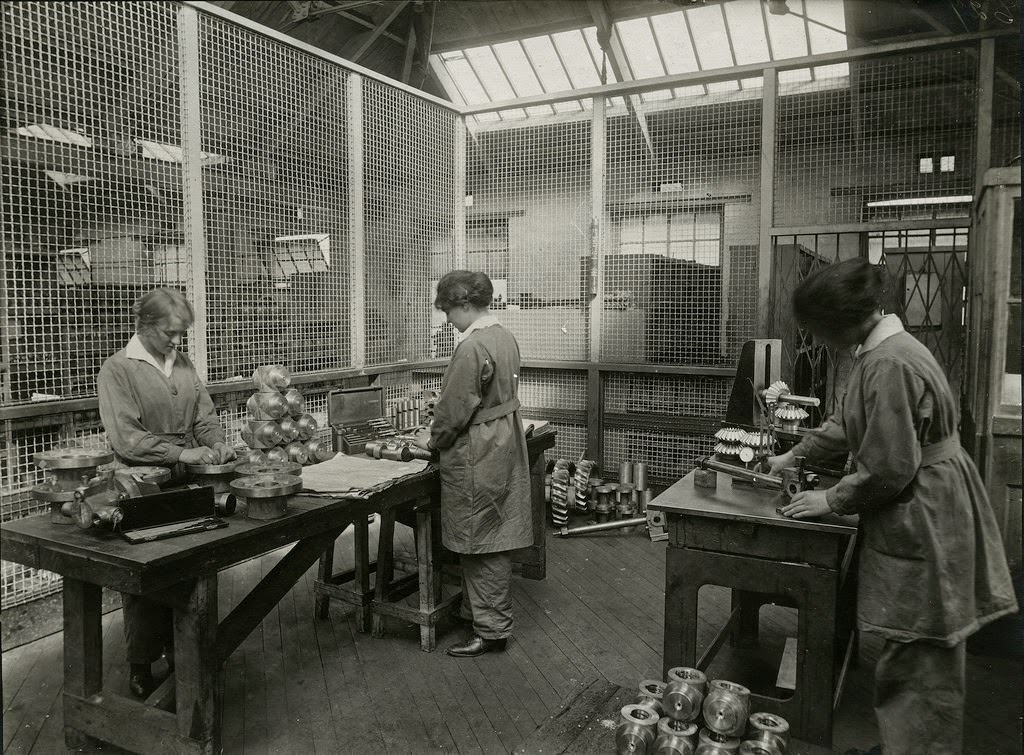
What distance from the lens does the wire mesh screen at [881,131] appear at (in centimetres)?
444

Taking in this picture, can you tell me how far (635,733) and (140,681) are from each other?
79.1 inches

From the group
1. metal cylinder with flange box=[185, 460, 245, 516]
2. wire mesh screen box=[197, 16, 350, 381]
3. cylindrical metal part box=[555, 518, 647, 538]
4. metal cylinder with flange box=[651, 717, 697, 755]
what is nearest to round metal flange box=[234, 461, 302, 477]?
metal cylinder with flange box=[185, 460, 245, 516]

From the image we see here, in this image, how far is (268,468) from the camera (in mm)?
2838

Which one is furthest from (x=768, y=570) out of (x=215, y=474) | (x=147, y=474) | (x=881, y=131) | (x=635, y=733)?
(x=881, y=131)

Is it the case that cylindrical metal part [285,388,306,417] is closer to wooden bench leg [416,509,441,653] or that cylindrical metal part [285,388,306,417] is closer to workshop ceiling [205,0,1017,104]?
wooden bench leg [416,509,441,653]

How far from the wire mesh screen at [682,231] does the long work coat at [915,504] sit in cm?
290


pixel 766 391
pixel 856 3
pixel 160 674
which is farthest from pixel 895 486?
pixel 856 3

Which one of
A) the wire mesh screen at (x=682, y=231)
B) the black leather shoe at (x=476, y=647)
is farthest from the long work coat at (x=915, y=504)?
the wire mesh screen at (x=682, y=231)

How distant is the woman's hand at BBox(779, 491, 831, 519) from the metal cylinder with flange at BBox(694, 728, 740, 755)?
0.78 m

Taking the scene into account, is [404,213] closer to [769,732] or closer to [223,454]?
[223,454]

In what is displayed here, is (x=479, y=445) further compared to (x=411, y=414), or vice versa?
(x=411, y=414)

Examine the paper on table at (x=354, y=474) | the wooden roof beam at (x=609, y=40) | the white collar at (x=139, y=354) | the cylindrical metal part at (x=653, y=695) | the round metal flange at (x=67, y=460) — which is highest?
the wooden roof beam at (x=609, y=40)

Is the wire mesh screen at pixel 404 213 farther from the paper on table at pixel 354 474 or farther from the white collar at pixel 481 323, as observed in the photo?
the white collar at pixel 481 323

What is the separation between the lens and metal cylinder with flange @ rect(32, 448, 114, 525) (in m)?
2.36
